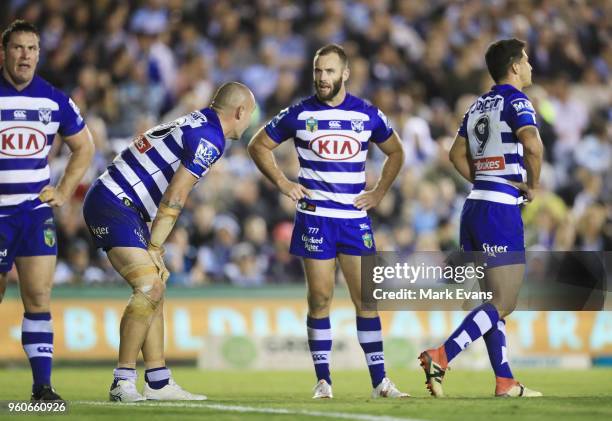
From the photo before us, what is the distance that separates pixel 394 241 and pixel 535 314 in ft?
7.40

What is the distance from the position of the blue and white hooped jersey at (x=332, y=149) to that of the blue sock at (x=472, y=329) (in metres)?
1.39

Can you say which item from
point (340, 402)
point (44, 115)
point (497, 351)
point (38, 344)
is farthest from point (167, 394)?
point (497, 351)

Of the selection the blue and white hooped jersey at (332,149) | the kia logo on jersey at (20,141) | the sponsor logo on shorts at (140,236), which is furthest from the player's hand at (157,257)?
the blue and white hooped jersey at (332,149)

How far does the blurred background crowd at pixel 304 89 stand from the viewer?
16.6m

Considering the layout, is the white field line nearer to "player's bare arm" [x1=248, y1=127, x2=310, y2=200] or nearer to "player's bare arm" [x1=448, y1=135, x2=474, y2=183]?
"player's bare arm" [x1=248, y1=127, x2=310, y2=200]

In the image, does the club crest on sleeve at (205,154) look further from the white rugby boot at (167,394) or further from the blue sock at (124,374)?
the white rugby boot at (167,394)

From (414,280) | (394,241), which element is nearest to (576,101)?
(394,241)

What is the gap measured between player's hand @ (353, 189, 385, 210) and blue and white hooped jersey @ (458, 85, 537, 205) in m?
0.88

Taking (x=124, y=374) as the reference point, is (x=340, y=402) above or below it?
below

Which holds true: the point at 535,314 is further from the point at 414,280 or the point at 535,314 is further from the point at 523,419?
the point at 523,419

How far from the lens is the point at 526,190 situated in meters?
9.22

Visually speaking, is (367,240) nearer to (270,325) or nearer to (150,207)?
(150,207)

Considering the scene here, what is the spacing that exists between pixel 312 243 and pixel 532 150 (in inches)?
79.3

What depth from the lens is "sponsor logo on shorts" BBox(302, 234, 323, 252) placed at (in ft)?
32.2
